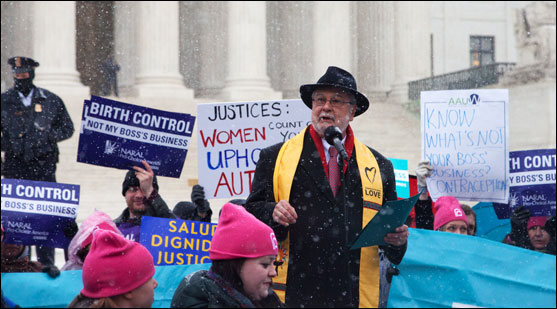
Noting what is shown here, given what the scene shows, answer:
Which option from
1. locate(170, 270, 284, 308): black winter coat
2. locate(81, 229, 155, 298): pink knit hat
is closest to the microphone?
locate(170, 270, 284, 308): black winter coat

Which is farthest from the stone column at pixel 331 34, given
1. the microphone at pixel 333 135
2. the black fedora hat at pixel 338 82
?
the microphone at pixel 333 135

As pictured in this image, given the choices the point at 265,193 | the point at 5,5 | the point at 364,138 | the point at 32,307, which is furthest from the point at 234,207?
the point at 5,5

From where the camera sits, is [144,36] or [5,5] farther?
[5,5]

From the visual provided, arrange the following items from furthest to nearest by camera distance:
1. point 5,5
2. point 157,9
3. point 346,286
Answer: point 5,5, point 157,9, point 346,286

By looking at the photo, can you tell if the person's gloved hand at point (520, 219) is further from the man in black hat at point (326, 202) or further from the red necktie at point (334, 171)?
the red necktie at point (334, 171)

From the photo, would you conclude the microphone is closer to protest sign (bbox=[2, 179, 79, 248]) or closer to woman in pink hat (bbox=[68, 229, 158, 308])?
woman in pink hat (bbox=[68, 229, 158, 308])

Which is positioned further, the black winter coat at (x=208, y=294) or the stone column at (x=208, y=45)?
the stone column at (x=208, y=45)

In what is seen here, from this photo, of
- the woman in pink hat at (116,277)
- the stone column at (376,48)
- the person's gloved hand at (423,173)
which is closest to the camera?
the woman in pink hat at (116,277)

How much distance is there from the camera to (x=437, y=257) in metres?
7.06

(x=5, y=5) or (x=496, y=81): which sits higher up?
(x=5, y=5)

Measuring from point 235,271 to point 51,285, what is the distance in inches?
117

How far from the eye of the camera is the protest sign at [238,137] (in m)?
7.31

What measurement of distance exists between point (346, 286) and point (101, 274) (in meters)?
1.50

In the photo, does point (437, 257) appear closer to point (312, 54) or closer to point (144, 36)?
point (144, 36)
